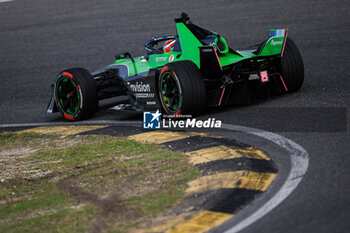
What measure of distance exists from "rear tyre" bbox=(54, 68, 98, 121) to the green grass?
1.46 m

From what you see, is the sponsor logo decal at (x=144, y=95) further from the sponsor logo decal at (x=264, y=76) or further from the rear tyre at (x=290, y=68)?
the rear tyre at (x=290, y=68)

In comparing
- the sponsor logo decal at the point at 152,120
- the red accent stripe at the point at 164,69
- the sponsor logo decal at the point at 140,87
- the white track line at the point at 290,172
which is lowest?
the sponsor logo decal at the point at 152,120

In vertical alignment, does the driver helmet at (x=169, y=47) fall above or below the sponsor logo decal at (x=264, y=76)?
above

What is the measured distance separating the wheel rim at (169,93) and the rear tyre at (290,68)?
160cm

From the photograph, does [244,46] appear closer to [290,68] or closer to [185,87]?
[290,68]

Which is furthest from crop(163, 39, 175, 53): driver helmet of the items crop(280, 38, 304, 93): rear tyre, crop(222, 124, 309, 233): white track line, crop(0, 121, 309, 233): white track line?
crop(222, 124, 309, 233): white track line

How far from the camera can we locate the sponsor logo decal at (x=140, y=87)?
8.01 m

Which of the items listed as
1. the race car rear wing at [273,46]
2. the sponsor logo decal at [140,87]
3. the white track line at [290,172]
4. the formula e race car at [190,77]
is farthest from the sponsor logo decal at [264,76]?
the sponsor logo decal at [140,87]

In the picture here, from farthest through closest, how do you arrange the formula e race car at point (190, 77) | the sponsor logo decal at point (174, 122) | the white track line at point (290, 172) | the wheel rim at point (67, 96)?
→ the wheel rim at point (67, 96)
the formula e race car at point (190, 77)
the sponsor logo decal at point (174, 122)
the white track line at point (290, 172)

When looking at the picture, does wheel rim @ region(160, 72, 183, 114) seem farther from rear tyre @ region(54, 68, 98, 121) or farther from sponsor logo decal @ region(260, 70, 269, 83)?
rear tyre @ region(54, 68, 98, 121)

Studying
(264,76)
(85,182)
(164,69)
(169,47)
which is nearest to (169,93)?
(164,69)

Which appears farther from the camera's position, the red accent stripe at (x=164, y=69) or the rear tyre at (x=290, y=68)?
the rear tyre at (x=290, y=68)

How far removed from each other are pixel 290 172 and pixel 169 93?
327 centimetres

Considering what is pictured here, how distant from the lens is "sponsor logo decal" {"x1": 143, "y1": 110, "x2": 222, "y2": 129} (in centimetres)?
716
